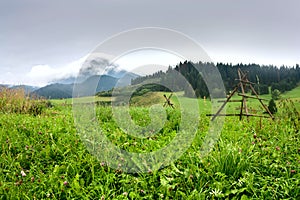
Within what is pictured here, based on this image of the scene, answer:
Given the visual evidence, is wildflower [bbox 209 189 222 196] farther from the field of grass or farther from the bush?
the bush

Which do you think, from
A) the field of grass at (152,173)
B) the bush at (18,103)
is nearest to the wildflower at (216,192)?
the field of grass at (152,173)

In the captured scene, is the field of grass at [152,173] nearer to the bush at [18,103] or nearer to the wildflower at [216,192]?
the wildflower at [216,192]

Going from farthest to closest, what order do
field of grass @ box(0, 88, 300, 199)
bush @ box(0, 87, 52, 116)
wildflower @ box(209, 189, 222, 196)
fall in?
1. bush @ box(0, 87, 52, 116)
2. field of grass @ box(0, 88, 300, 199)
3. wildflower @ box(209, 189, 222, 196)

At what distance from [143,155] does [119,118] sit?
2.71m

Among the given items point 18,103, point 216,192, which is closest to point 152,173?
point 216,192

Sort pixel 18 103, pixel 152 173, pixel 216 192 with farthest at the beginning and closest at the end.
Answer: pixel 18 103 → pixel 152 173 → pixel 216 192


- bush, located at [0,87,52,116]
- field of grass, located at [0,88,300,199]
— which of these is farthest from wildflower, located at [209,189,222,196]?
bush, located at [0,87,52,116]

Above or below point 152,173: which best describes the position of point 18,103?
above

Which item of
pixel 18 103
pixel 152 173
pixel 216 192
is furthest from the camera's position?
pixel 18 103

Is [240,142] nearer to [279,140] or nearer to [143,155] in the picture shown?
[279,140]

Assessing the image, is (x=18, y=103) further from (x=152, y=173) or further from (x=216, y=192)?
(x=216, y=192)

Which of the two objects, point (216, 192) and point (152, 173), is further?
point (152, 173)

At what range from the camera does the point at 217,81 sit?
498 cm

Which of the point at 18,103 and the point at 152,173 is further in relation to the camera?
the point at 18,103
